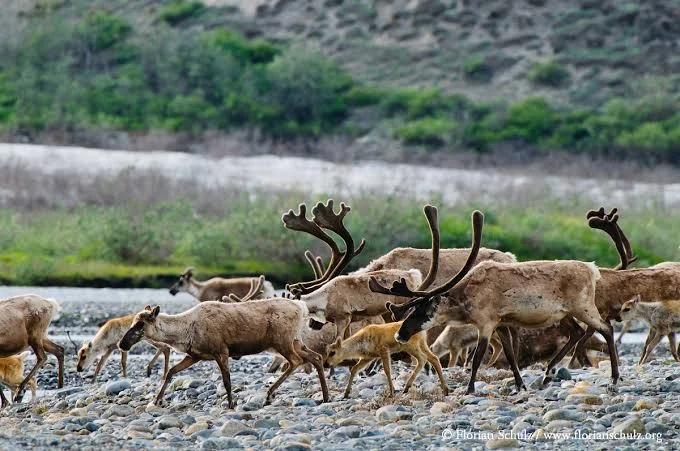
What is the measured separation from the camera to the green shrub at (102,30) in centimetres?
5634

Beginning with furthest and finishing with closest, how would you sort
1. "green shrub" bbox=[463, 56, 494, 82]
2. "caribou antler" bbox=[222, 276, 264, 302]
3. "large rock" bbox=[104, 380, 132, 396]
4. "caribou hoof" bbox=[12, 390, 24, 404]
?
"green shrub" bbox=[463, 56, 494, 82] → "caribou antler" bbox=[222, 276, 264, 302] → "caribou hoof" bbox=[12, 390, 24, 404] → "large rock" bbox=[104, 380, 132, 396]

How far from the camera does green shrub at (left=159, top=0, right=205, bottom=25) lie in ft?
196

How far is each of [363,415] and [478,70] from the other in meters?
44.9

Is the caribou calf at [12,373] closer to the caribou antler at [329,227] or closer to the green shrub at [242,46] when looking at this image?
the caribou antler at [329,227]

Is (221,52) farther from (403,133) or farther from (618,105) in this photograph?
(618,105)

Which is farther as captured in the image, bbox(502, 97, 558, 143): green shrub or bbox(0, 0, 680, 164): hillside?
bbox(502, 97, 558, 143): green shrub

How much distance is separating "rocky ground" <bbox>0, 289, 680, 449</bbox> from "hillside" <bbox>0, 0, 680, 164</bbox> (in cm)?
Result: 3410

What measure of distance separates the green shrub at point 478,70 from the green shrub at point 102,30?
1331cm

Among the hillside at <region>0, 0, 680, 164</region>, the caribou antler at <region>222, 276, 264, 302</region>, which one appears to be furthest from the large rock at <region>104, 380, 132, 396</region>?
the hillside at <region>0, 0, 680, 164</region>

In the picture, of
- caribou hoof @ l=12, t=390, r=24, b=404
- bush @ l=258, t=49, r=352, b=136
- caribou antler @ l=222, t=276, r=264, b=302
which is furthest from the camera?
bush @ l=258, t=49, r=352, b=136

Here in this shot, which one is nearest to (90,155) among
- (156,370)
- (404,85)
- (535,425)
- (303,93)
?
(303,93)

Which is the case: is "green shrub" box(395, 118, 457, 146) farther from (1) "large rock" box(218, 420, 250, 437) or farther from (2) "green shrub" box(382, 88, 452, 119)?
(1) "large rock" box(218, 420, 250, 437)

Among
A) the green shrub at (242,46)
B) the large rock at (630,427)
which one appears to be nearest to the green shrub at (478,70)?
the green shrub at (242,46)

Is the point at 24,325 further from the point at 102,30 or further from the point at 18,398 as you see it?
the point at 102,30
